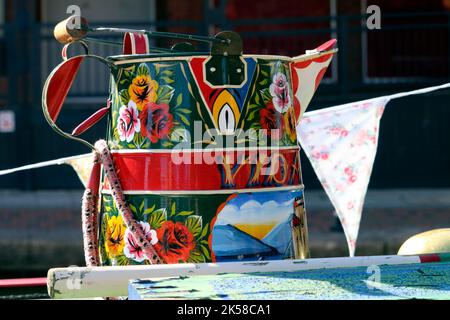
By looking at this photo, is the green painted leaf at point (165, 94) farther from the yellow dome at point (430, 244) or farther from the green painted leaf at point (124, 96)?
the yellow dome at point (430, 244)

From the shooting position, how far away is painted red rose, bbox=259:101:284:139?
2898 mm

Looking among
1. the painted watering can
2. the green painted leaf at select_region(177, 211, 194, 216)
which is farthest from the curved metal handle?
the green painted leaf at select_region(177, 211, 194, 216)

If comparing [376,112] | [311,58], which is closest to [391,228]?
[376,112]

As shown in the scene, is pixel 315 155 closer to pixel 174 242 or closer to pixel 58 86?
pixel 174 242

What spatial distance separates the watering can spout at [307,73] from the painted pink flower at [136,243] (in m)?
0.71

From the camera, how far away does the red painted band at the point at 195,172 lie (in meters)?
2.81

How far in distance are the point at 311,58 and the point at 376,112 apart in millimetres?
700

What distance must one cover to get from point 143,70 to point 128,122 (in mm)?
161

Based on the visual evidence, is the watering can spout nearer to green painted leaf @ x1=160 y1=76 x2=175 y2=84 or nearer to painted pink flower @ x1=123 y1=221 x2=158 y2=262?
green painted leaf @ x1=160 y1=76 x2=175 y2=84

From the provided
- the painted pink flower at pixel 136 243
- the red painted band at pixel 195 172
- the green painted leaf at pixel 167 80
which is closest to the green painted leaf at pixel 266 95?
the red painted band at pixel 195 172

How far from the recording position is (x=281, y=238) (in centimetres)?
290

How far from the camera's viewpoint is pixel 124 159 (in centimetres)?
291

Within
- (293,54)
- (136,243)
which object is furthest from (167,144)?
(293,54)
